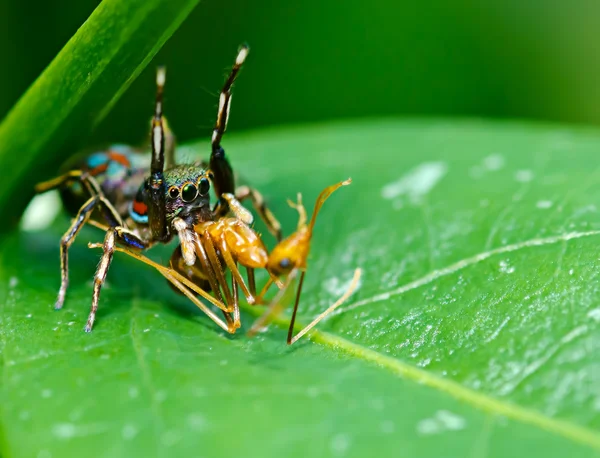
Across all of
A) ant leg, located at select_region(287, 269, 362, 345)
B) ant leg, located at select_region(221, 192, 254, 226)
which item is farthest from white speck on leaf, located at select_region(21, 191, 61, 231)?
ant leg, located at select_region(287, 269, 362, 345)

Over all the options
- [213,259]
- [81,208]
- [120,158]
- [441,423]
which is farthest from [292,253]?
[120,158]

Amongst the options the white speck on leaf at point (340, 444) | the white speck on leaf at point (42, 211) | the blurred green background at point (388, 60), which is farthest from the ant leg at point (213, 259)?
the blurred green background at point (388, 60)

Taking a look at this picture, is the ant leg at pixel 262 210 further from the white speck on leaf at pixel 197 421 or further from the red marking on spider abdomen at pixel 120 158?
the white speck on leaf at pixel 197 421

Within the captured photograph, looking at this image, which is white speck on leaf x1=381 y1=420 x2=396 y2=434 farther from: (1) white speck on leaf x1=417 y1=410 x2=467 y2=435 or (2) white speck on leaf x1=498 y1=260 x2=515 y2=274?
(2) white speck on leaf x1=498 y1=260 x2=515 y2=274

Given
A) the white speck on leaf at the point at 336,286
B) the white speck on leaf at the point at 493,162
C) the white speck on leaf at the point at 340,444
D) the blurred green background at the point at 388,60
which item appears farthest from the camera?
the blurred green background at the point at 388,60

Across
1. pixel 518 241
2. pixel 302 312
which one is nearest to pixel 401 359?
pixel 302 312

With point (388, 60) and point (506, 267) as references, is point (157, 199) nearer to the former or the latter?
point (506, 267)

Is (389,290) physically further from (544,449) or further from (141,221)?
(141,221)
